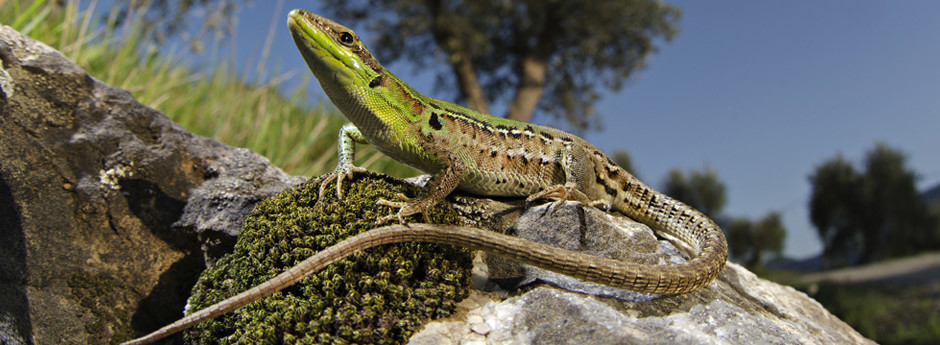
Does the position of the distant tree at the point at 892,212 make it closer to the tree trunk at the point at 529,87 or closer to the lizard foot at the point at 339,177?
the tree trunk at the point at 529,87

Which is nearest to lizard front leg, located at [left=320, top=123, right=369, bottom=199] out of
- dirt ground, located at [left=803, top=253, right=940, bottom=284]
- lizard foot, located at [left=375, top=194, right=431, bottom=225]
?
lizard foot, located at [left=375, top=194, right=431, bottom=225]

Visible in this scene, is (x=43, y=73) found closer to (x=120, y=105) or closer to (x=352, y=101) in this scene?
(x=120, y=105)

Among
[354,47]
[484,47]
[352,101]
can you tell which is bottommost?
[352,101]

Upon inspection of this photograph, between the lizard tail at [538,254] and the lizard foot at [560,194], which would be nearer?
the lizard tail at [538,254]

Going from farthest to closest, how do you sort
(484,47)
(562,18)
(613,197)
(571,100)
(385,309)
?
(571,100), (562,18), (484,47), (613,197), (385,309)

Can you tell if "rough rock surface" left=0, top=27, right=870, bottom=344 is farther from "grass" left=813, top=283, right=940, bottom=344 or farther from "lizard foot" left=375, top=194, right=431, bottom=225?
"grass" left=813, top=283, right=940, bottom=344

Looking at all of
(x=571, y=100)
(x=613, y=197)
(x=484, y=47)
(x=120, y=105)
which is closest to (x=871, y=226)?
(x=571, y=100)

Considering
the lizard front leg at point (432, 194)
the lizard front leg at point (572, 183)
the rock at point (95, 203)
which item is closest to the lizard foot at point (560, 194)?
the lizard front leg at point (572, 183)
